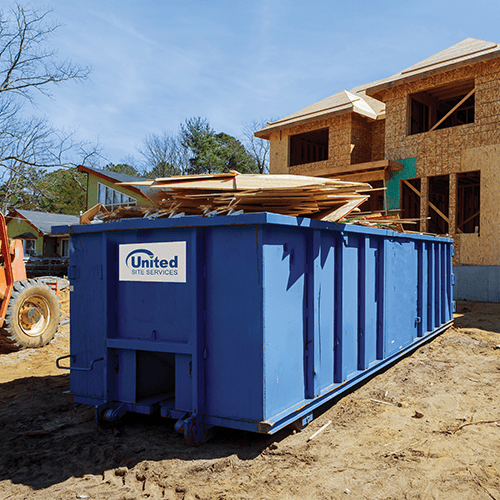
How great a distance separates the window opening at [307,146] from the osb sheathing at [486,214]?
7444 millimetres

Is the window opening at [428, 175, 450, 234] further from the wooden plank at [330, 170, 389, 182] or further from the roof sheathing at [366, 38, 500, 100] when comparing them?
the roof sheathing at [366, 38, 500, 100]

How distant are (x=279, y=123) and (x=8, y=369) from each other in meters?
16.1

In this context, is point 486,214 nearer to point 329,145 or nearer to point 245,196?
point 329,145

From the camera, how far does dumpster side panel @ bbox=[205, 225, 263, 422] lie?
389 cm

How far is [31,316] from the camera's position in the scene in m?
8.73

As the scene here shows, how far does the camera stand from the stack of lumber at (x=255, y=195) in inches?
172

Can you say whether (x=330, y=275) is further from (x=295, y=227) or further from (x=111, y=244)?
(x=111, y=244)

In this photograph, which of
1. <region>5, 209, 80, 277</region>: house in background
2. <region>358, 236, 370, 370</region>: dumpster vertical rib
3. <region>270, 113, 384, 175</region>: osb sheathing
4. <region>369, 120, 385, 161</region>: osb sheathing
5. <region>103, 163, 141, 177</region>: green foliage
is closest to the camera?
<region>358, 236, 370, 370</region>: dumpster vertical rib

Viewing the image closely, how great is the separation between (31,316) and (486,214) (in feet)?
43.8

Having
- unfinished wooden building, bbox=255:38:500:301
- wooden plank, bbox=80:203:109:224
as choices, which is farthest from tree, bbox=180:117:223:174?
wooden plank, bbox=80:203:109:224

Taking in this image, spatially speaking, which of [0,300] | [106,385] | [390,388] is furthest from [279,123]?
[106,385]

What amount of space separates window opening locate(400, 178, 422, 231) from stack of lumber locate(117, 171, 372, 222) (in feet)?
40.2

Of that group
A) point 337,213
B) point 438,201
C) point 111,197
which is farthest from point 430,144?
point 111,197

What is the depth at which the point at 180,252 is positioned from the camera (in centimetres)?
423
